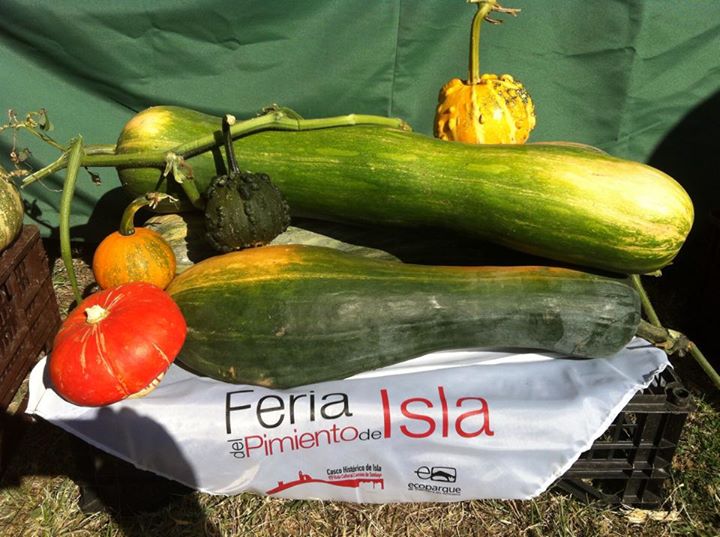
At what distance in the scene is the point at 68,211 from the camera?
1890 mm

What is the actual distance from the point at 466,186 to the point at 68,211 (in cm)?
126

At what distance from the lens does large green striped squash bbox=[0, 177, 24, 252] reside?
2.13 metres

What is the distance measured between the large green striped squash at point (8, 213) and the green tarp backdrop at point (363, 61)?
22.9 inches

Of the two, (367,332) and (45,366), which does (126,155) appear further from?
(367,332)

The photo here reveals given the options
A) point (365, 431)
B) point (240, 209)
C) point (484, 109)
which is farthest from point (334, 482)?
point (484, 109)

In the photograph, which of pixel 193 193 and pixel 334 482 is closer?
pixel 334 482

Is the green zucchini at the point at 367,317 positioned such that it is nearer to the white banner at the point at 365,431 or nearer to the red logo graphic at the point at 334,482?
the white banner at the point at 365,431

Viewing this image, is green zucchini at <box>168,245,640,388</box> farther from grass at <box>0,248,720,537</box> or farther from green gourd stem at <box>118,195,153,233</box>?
grass at <box>0,248,720,537</box>

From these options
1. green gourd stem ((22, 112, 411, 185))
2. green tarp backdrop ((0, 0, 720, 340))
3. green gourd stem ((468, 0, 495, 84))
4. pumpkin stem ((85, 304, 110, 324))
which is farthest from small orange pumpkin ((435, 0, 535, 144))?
pumpkin stem ((85, 304, 110, 324))

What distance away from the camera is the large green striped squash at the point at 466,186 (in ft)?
5.63

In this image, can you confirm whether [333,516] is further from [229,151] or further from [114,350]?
[229,151]

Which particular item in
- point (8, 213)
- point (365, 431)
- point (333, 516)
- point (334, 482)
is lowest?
point (333, 516)

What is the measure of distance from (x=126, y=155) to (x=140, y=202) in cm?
20

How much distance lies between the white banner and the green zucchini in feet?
0.28
